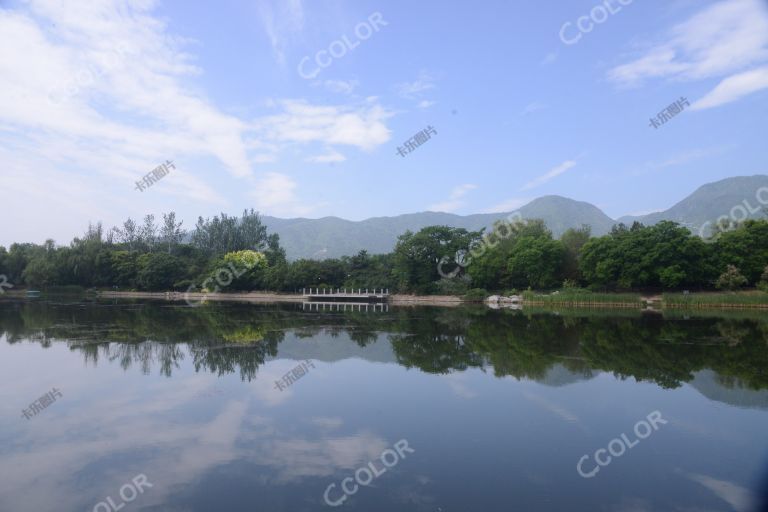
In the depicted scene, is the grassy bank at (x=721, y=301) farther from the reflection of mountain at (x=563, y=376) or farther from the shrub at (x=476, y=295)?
the reflection of mountain at (x=563, y=376)

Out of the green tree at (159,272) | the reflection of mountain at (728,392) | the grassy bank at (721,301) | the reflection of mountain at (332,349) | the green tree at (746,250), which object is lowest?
the grassy bank at (721,301)

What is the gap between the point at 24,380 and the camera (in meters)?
9.76

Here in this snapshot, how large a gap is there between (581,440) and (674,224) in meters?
37.8

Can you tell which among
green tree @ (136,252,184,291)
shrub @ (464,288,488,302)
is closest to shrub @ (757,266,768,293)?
shrub @ (464,288,488,302)

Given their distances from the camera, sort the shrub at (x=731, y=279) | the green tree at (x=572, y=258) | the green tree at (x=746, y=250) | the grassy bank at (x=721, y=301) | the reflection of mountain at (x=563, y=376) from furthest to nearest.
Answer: the green tree at (x=572, y=258) < the green tree at (x=746, y=250) < the shrub at (x=731, y=279) < the grassy bank at (x=721, y=301) < the reflection of mountain at (x=563, y=376)

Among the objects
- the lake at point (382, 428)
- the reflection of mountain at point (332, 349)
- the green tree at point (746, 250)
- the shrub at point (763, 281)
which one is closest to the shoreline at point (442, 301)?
the shrub at point (763, 281)

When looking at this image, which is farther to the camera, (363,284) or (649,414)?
(363,284)

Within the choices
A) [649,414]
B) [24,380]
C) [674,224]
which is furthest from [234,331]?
[674,224]

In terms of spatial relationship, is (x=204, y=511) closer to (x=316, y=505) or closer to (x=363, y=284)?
(x=316, y=505)

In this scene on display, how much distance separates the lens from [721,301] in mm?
31531

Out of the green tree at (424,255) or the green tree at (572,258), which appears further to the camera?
the green tree at (424,255)

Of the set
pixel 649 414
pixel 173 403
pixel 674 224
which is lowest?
pixel 649 414

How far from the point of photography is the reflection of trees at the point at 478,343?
11.3 meters

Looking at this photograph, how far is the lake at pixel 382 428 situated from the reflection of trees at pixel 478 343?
130 millimetres
